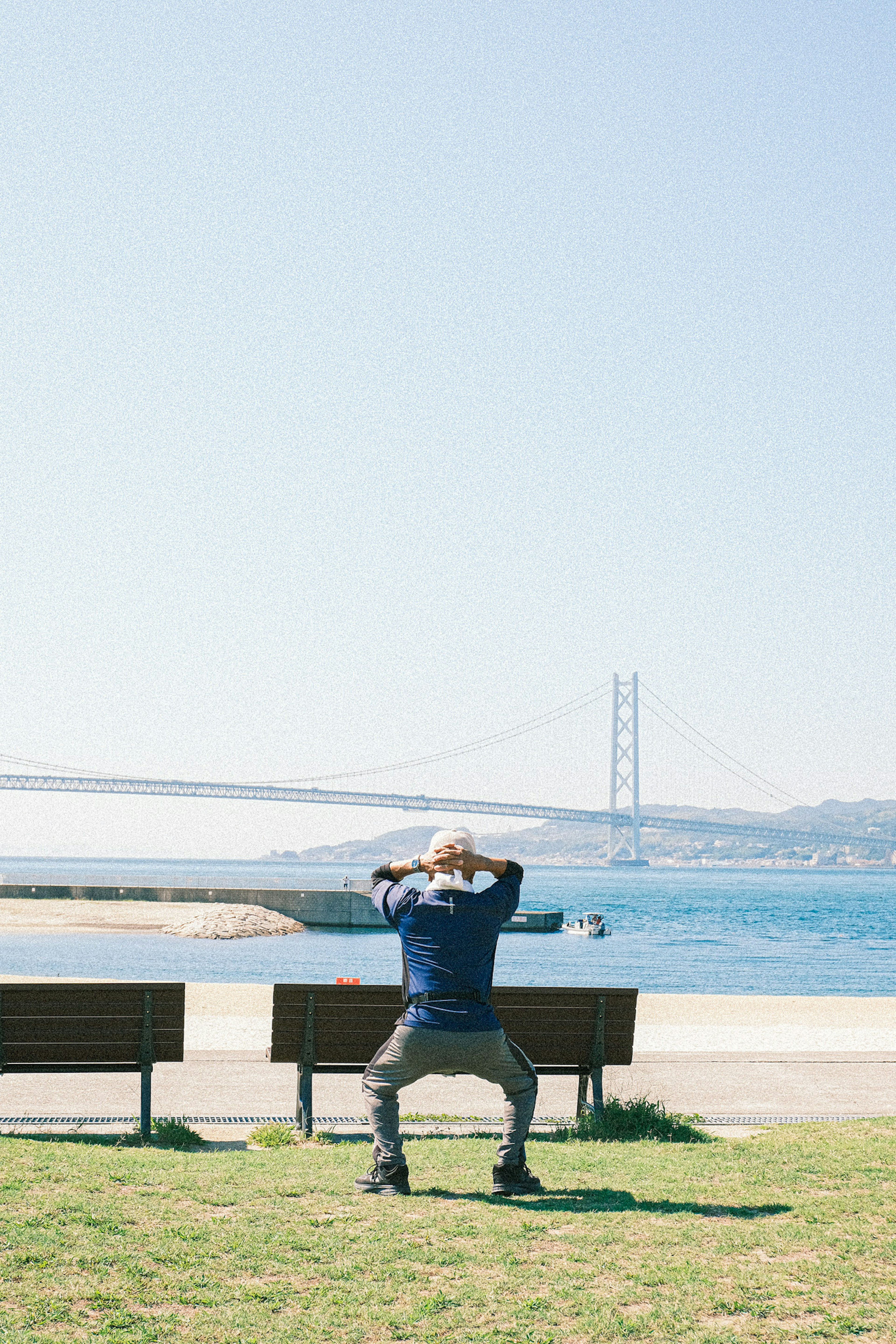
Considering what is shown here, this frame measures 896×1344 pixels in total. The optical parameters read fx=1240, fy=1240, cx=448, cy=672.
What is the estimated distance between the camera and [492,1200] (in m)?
4.43

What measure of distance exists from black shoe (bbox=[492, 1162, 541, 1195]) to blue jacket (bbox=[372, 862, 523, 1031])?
503 millimetres

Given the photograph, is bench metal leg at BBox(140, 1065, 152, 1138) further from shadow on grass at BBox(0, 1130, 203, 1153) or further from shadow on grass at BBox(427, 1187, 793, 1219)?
shadow on grass at BBox(427, 1187, 793, 1219)

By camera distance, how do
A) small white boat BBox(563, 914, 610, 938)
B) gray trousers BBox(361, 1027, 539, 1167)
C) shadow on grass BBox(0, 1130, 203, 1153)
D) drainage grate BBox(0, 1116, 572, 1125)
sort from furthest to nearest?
1. small white boat BBox(563, 914, 610, 938)
2. drainage grate BBox(0, 1116, 572, 1125)
3. shadow on grass BBox(0, 1130, 203, 1153)
4. gray trousers BBox(361, 1027, 539, 1167)

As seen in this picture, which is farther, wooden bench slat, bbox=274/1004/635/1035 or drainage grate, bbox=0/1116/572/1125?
drainage grate, bbox=0/1116/572/1125

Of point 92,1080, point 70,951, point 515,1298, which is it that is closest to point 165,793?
point 70,951

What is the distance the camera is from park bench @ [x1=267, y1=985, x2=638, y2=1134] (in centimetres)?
589

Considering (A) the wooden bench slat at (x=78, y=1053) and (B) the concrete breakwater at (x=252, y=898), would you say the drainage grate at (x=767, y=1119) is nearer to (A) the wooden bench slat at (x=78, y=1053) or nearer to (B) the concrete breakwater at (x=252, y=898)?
(A) the wooden bench slat at (x=78, y=1053)

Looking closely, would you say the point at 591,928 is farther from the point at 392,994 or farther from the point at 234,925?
the point at 392,994

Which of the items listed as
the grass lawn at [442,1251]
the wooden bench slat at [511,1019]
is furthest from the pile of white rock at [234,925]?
the grass lawn at [442,1251]

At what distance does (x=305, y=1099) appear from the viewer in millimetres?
6059

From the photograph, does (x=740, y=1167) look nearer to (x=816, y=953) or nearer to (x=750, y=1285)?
(x=750, y=1285)

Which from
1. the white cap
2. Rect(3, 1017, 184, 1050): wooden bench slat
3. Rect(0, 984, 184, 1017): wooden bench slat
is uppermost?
the white cap

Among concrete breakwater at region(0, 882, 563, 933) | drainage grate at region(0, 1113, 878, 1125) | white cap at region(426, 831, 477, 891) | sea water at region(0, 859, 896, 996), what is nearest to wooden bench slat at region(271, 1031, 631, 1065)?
drainage grate at region(0, 1113, 878, 1125)

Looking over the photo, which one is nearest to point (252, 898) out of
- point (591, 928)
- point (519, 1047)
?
point (591, 928)
